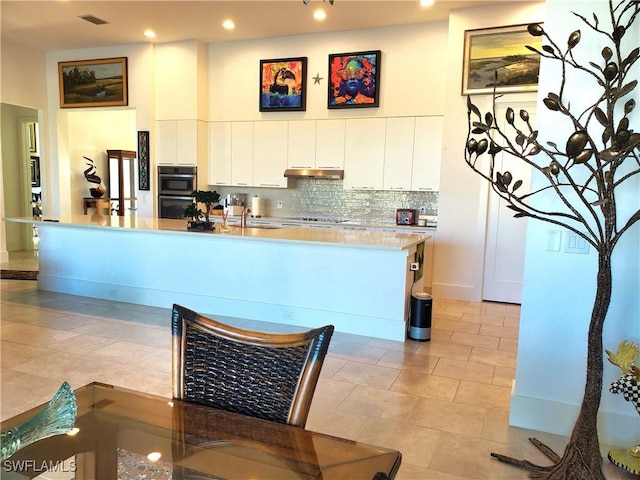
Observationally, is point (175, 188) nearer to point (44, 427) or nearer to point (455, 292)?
point (455, 292)

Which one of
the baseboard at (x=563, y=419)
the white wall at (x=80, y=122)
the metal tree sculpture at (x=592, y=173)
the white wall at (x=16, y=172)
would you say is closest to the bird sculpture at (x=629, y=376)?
the metal tree sculpture at (x=592, y=173)

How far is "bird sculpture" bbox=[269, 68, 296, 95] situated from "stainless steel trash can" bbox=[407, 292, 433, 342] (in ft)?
12.9

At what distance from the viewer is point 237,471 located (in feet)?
3.65

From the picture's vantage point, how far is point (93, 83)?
7.14 m

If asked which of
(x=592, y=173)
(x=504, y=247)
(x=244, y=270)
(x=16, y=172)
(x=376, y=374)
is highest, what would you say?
(x=16, y=172)

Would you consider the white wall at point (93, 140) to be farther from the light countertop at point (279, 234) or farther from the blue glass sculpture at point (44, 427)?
the blue glass sculpture at point (44, 427)

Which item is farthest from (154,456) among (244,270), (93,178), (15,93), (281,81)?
(93,178)

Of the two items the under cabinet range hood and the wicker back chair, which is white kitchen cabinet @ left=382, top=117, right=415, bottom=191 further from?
the wicker back chair

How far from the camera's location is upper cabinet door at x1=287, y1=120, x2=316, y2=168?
6.37 meters

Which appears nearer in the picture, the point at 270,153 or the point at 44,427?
the point at 44,427

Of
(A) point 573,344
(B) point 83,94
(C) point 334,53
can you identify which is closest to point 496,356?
(A) point 573,344

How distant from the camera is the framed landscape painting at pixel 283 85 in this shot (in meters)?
→ 6.34

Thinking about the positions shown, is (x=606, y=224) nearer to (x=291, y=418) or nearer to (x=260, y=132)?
(x=291, y=418)

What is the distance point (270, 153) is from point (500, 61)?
3.29 meters
